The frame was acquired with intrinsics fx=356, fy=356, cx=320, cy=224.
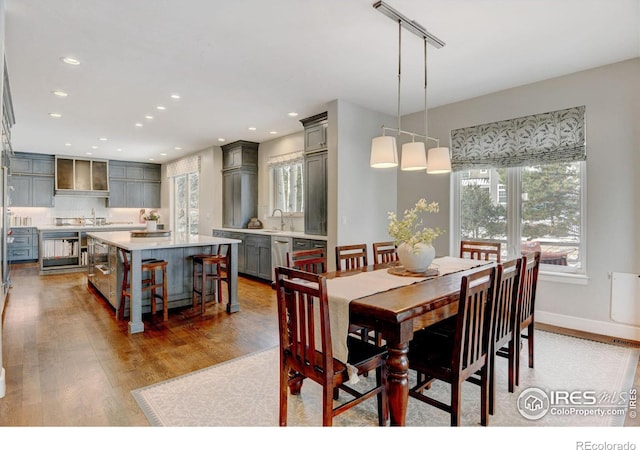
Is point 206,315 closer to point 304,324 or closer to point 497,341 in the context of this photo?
point 304,324

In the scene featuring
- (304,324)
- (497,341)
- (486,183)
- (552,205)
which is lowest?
(497,341)

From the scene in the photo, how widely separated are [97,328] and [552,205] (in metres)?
4.98

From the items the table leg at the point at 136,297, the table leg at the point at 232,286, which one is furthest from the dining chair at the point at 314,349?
the table leg at the point at 232,286

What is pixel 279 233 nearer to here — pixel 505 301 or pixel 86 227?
pixel 505 301

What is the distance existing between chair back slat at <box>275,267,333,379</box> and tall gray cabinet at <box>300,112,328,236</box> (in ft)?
10.1

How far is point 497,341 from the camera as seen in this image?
7.08 ft

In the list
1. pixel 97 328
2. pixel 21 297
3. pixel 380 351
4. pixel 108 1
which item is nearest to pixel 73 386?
pixel 97 328

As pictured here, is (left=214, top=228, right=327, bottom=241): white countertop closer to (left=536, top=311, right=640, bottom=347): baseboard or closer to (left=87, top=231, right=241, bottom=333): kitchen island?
(left=87, top=231, right=241, bottom=333): kitchen island

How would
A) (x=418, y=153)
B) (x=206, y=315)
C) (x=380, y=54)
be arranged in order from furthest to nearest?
1. (x=206, y=315)
2. (x=380, y=54)
3. (x=418, y=153)

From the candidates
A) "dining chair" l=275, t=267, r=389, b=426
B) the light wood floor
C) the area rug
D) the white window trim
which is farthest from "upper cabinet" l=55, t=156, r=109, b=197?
"dining chair" l=275, t=267, r=389, b=426

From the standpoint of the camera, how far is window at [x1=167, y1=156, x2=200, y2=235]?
8305mm

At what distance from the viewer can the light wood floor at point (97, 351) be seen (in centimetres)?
216

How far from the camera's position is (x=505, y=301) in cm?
216

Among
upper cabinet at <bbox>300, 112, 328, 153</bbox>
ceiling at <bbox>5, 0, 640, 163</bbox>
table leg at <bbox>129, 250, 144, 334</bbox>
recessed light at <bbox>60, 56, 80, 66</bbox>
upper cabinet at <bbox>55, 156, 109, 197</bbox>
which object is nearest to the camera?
ceiling at <bbox>5, 0, 640, 163</bbox>
